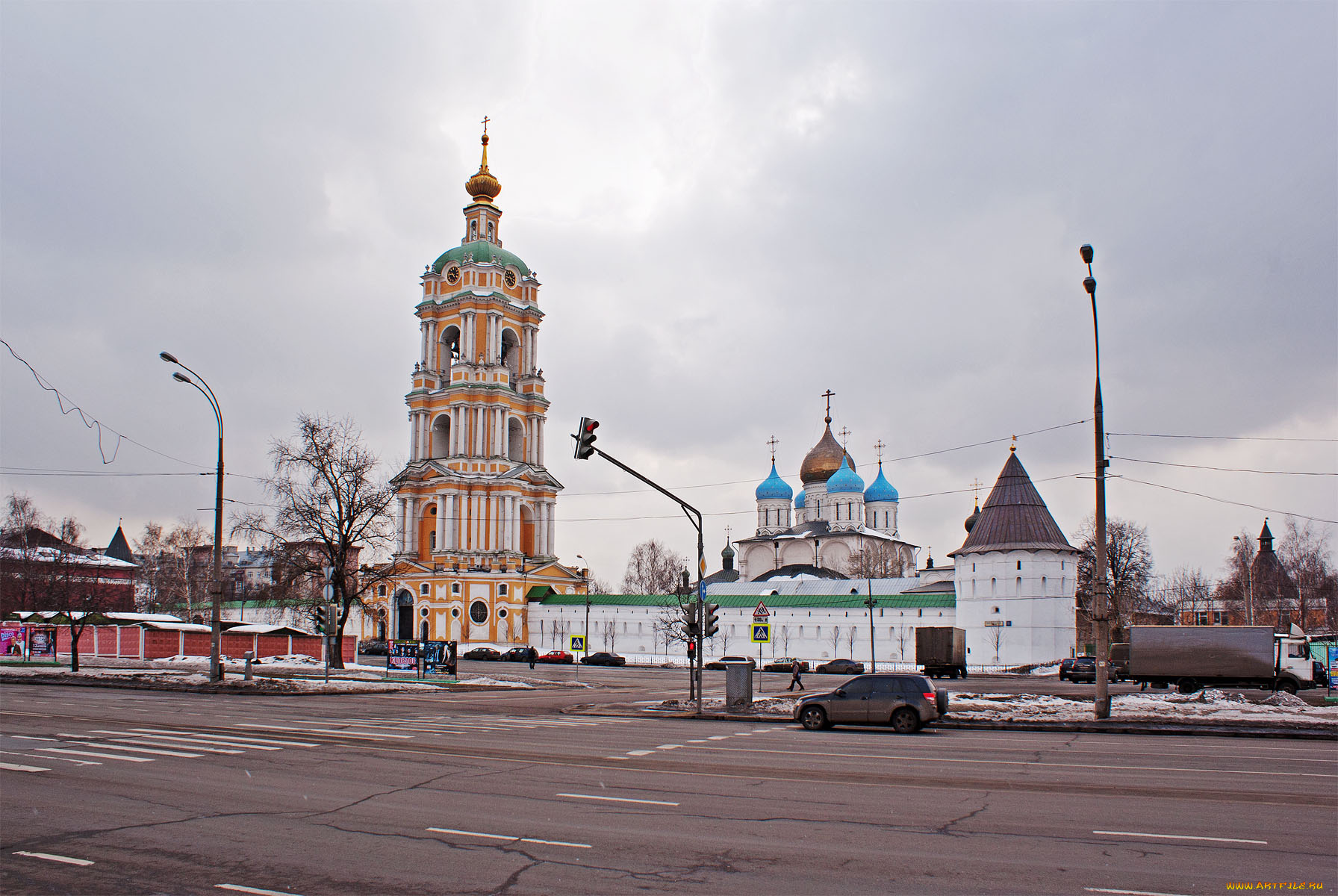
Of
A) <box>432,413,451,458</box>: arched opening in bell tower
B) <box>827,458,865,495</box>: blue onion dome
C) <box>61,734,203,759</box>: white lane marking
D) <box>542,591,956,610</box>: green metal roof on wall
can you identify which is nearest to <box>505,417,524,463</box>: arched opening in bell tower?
<box>432,413,451,458</box>: arched opening in bell tower

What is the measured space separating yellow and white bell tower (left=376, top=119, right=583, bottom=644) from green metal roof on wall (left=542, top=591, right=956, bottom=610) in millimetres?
3946

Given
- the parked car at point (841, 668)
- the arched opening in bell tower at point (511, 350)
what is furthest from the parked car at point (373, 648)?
the parked car at point (841, 668)

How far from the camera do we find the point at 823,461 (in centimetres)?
10706

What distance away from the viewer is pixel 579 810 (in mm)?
10352

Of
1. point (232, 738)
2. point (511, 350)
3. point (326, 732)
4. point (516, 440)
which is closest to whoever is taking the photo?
point (232, 738)

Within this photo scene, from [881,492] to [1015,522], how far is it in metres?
43.1

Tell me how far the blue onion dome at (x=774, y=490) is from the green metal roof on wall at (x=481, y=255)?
1508 inches

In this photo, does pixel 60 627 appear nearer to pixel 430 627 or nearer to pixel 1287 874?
pixel 430 627

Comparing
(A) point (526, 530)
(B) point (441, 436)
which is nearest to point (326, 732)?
(A) point (526, 530)

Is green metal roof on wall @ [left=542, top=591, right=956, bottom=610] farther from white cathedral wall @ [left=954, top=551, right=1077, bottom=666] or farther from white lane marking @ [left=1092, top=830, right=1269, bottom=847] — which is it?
white lane marking @ [left=1092, top=830, right=1269, bottom=847]

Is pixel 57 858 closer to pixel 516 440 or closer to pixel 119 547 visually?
pixel 516 440

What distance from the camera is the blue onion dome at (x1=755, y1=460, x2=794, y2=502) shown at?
109188mm

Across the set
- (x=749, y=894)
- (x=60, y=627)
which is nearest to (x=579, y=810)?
(x=749, y=894)

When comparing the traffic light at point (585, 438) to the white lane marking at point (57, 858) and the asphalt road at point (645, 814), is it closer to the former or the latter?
the asphalt road at point (645, 814)
